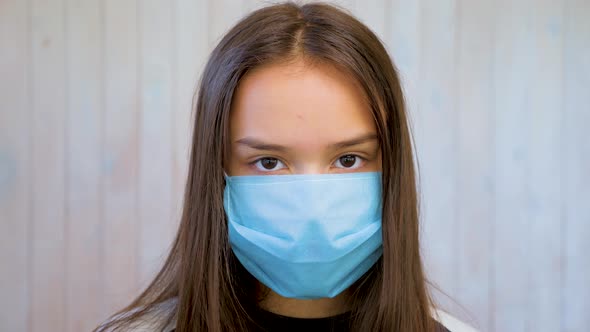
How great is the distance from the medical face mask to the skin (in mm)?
30

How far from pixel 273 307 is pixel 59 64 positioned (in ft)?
3.59

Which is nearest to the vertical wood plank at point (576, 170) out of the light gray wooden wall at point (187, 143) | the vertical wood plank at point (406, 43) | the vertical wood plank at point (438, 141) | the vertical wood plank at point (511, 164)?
the light gray wooden wall at point (187, 143)

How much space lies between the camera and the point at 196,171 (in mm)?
1097

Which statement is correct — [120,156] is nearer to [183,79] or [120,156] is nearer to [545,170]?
[183,79]

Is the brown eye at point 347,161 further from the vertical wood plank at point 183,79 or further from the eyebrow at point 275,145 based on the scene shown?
the vertical wood plank at point 183,79

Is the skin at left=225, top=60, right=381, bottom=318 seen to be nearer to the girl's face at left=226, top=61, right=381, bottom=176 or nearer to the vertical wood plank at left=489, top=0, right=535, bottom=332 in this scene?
the girl's face at left=226, top=61, right=381, bottom=176

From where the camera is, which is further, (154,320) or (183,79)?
(183,79)

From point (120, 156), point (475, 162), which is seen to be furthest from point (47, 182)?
point (475, 162)

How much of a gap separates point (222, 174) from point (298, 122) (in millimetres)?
181

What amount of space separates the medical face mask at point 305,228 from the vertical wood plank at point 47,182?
36.0 inches

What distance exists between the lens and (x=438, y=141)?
1891mm

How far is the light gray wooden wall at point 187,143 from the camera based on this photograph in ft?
5.78

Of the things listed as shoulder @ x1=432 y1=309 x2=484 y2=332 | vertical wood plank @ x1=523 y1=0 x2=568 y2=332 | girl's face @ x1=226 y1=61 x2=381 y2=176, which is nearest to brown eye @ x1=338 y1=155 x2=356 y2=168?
girl's face @ x1=226 y1=61 x2=381 y2=176

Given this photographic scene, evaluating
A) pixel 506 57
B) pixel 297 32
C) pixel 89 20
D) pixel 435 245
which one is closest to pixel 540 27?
pixel 506 57
